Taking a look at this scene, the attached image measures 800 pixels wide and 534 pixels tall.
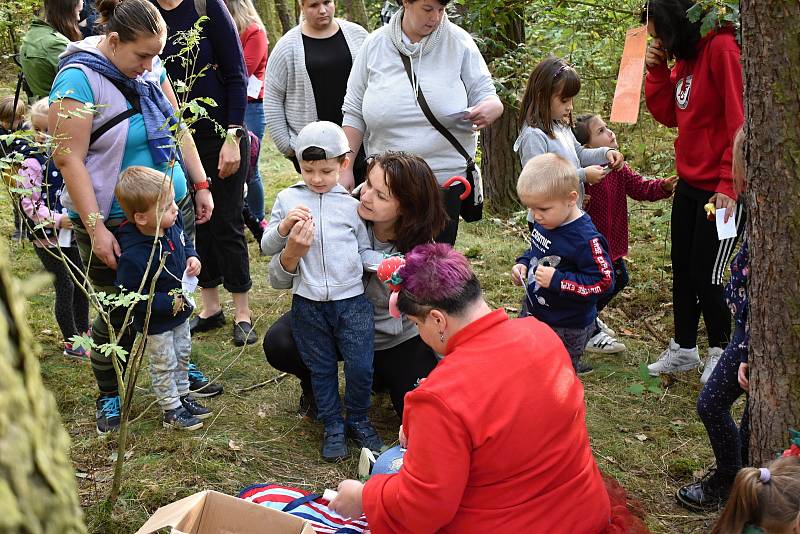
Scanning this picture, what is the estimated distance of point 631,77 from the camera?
422 cm

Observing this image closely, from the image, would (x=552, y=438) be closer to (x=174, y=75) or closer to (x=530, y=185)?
(x=530, y=185)

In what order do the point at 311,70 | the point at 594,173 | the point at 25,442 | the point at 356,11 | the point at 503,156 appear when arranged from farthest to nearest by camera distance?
the point at 356,11
the point at 503,156
the point at 311,70
the point at 594,173
the point at 25,442

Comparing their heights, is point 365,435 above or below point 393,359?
below

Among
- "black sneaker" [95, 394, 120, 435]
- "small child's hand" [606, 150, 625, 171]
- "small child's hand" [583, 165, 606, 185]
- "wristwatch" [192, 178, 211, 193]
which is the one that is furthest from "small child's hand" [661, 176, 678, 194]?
"black sneaker" [95, 394, 120, 435]

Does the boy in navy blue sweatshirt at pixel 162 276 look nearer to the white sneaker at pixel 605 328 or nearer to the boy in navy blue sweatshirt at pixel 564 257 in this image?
the boy in navy blue sweatshirt at pixel 564 257

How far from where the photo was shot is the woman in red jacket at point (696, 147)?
3986 millimetres

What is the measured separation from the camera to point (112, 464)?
11.5 ft

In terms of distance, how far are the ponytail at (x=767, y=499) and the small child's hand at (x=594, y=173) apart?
229 centimetres

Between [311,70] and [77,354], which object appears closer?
[311,70]

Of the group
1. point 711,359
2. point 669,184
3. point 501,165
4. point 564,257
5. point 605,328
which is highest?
point 669,184

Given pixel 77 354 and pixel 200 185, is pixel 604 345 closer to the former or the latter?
pixel 200 185

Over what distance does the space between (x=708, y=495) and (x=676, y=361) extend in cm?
130

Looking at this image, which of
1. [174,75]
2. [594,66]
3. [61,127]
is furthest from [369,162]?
[594,66]

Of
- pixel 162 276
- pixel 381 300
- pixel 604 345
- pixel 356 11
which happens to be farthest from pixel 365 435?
pixel 356 11
